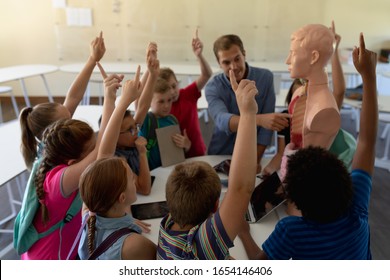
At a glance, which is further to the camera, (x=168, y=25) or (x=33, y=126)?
(x=168, y=25)

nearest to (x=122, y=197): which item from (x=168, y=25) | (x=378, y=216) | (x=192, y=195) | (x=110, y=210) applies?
(x=110, y=210)

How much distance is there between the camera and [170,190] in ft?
2.96

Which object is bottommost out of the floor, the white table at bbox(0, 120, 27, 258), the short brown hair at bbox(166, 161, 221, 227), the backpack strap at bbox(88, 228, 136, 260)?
the floor

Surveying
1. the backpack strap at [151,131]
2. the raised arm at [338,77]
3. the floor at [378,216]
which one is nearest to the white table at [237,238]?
the backpack strap at [151,131]

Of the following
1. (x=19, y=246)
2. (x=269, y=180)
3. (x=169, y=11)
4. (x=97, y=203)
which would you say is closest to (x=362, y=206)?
(x=269, y=180)

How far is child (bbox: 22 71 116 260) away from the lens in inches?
46.9

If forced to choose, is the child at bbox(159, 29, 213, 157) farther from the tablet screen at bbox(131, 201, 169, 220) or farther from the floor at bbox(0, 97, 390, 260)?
the floor at bbox(0, 97, 390, 260)

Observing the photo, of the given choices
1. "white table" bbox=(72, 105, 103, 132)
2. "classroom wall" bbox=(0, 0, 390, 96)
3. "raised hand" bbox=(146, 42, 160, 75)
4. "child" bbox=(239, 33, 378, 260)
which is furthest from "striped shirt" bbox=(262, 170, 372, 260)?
"classroom wall" bbox=(0, 0, 390, 96)

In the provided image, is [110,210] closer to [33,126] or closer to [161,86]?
[33,126]

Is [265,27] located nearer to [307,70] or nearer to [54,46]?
[54,46]

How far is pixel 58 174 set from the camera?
3.90 feet

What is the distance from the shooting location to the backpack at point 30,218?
4.01 ft

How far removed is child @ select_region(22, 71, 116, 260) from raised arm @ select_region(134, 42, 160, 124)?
303 millimetres

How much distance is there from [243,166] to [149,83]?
2.82 ft
